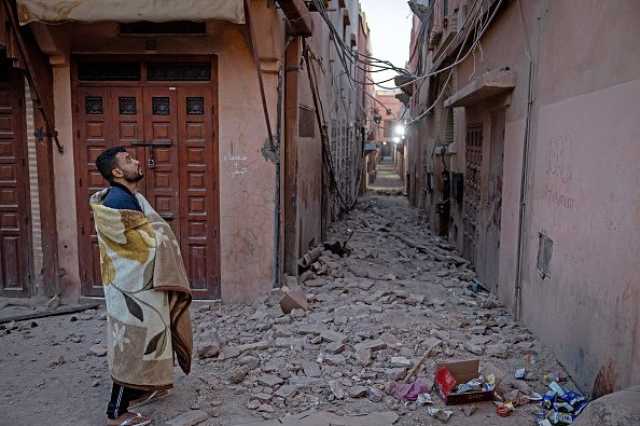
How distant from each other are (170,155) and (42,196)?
62.0 inches

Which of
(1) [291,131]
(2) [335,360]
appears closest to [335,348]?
(2) [335,360]

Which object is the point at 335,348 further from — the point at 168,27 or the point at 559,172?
the point at 168,27

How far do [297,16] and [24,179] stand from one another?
366 cm

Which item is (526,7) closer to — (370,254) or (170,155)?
(170,155)

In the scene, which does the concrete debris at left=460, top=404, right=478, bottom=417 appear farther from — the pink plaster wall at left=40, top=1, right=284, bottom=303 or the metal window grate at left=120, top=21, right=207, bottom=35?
the metal window grate at left=120, top=21, right=207, bottom=35

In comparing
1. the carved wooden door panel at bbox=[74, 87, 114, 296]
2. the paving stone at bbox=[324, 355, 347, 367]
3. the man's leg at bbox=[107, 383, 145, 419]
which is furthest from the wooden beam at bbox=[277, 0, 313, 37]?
the man's leg at bbox=[107, 383, 145, 419]

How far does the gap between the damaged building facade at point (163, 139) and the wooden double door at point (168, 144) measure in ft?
0.04

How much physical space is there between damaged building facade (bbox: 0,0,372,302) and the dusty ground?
2.38 feet

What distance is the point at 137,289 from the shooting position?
3.70m

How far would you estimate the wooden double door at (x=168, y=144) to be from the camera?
6480 mm

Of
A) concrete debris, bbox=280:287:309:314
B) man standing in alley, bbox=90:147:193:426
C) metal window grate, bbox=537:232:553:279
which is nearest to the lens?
man standing in alley, bbox=90:147:193:426

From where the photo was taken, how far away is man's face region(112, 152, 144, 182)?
3.69 meters

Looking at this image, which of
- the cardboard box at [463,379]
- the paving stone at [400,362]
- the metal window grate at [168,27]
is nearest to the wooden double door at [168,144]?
the metal window grate at [168,27]

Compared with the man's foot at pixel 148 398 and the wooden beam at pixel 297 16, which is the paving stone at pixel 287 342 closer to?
the man's foot at pixel 148 398
